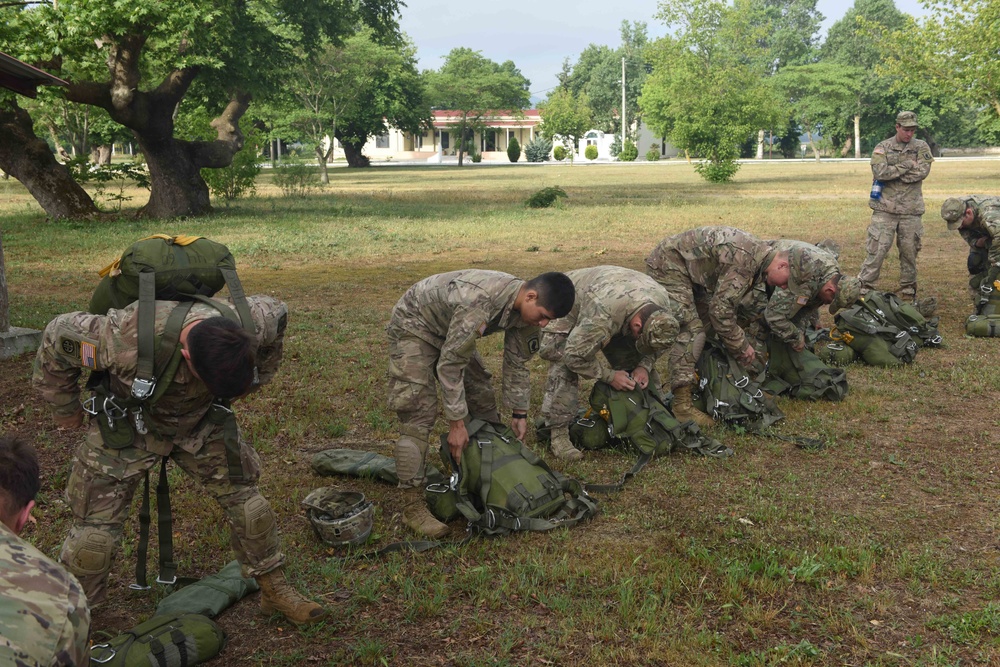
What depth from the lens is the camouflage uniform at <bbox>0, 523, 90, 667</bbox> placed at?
74.2 inches

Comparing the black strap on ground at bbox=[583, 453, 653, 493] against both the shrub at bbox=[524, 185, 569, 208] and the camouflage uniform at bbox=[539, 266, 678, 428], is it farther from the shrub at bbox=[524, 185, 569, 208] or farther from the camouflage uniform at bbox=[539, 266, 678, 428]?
the shrub at bbox=[524, 185, 569, 208]

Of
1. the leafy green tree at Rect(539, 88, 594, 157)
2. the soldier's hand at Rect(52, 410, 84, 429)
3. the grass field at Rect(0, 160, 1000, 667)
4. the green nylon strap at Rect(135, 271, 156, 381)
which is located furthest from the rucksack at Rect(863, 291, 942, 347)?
the leafy green tree at Rect(539, 88, 594, 157)

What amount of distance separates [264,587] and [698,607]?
2.09 metres

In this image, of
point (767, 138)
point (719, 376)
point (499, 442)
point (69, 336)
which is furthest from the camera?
point (767, 138)

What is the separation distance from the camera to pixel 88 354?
3.49 meters

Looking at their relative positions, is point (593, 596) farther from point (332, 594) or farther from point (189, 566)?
point (189, 566)

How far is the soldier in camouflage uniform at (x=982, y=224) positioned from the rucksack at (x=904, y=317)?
1287 mm

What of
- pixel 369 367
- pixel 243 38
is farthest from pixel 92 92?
pixel 369 367

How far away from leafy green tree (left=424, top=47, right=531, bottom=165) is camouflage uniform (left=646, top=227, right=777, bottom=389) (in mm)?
65646

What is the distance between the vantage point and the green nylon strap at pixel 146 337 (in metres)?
3.44

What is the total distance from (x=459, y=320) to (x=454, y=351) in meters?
0.18

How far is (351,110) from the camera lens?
57844mm

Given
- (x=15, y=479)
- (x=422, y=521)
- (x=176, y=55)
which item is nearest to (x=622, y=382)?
(x=422, y=521)

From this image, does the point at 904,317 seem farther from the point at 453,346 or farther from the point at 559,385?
the point at 453,346
